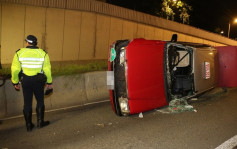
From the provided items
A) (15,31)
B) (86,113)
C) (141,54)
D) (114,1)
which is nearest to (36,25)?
(15,31)

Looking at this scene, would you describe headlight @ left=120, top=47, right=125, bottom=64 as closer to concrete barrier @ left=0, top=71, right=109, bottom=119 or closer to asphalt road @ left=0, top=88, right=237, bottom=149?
asphalt road @ left=0, top=88, right=237, bottom=149

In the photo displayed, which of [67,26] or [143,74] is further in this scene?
[67,26]

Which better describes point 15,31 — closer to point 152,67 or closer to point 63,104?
point 63,104

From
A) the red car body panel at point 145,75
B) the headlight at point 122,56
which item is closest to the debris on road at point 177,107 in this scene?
the red car body panel at point 145,75

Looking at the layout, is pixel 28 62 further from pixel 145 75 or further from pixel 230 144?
pixel 230 144

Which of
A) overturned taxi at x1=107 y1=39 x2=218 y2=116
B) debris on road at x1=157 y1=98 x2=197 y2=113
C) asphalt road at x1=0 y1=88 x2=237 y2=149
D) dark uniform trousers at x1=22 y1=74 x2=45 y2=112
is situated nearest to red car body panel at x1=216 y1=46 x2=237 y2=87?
asphalt road at x1=0 y1=88 x2=237 y2=149

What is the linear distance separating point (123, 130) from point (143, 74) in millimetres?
1338

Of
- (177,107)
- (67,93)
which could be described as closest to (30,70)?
(67,93)

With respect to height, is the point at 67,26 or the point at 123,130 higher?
the point at 67,26

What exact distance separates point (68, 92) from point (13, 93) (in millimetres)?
1505

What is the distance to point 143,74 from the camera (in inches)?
205

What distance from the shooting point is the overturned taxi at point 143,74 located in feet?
16.6

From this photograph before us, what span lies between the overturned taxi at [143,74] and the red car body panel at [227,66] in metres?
2.44

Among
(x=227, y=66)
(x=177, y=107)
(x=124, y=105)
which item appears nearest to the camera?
(x=124, y=105)
